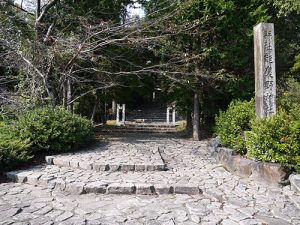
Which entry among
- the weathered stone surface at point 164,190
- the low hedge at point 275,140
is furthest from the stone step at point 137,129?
the weathered stone surface at point 164,190

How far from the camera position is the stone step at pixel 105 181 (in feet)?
17.7

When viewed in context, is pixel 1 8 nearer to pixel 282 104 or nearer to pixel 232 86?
pixel 232 86

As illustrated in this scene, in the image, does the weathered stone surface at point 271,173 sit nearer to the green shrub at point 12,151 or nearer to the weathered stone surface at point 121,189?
the weathered stone surface at point 121,189

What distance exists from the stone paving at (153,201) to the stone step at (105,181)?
0.02 meters

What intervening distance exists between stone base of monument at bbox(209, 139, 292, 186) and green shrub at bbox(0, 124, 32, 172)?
4.62 meters

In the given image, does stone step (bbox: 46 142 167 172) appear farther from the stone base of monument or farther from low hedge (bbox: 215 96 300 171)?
low hedge (bbox: 215 96 300 171)

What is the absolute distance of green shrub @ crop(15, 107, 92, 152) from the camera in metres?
7.61

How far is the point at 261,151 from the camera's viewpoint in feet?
19.2

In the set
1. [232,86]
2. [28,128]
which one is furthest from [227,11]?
[28,128]

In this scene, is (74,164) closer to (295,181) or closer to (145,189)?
(145,189)

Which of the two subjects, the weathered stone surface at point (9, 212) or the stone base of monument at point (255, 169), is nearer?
the weathered stone surface at point (9, 212)

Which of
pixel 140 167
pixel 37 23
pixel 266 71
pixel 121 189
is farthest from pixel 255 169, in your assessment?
pixel 37 23

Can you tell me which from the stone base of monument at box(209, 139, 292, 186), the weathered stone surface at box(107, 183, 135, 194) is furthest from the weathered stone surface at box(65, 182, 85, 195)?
the stone base of monument at box(209, 139, 292, 186)

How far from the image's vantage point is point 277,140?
5.60 metres
